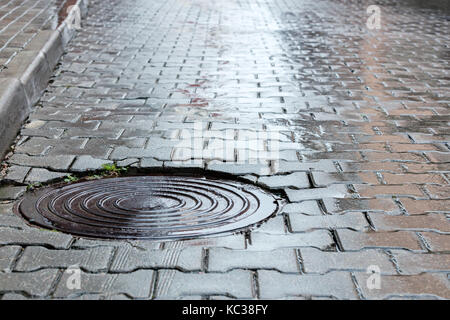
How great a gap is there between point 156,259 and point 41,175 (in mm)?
1588

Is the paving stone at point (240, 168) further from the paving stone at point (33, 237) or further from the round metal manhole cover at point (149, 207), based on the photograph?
the paving stone at point (33, 237)

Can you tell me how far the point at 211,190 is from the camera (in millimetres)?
4223

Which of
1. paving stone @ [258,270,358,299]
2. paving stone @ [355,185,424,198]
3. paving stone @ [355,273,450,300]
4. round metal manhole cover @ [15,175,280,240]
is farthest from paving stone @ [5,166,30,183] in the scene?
paving stone @ [355,273,450,300]

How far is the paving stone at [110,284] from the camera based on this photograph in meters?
2.96

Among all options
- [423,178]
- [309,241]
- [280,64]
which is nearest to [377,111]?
[423,178]

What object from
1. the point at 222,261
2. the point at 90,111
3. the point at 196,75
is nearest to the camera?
the point at 222,261

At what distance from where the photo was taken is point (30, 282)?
306 centimetres

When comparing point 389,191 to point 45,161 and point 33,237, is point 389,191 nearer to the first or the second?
point 33,237

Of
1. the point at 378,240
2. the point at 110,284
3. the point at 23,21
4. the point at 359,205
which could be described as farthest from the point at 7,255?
the point at 23,21

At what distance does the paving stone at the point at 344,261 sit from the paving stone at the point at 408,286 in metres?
0.09

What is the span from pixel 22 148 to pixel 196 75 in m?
3.19

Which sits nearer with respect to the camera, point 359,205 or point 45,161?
point 359,205

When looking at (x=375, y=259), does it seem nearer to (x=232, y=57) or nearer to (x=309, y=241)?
(x=309, y=241)

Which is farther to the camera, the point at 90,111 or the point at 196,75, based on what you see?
the point at 196,75
